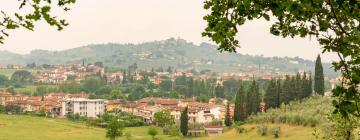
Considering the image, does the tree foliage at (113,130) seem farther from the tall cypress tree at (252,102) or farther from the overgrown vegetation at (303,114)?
the tall cypress tree at (252,102)

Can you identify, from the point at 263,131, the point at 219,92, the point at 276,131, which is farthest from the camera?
the point at 219,92

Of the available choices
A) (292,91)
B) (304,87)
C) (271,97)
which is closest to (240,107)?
(271,97)

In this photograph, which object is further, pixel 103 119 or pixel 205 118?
pixel 205 118

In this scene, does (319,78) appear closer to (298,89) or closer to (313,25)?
(298,89)

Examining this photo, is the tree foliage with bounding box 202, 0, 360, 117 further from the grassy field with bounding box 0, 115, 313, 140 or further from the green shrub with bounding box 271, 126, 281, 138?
the grassy field with bounding box 0, 115, 313, 140

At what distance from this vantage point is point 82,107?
15238cm

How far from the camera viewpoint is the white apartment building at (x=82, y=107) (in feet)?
493

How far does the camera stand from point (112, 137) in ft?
285

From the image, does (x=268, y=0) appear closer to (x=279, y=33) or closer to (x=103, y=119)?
(x=279, y=33)

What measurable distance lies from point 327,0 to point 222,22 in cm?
132

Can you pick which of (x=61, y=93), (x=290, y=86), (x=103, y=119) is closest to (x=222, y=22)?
(x=290, y=86)

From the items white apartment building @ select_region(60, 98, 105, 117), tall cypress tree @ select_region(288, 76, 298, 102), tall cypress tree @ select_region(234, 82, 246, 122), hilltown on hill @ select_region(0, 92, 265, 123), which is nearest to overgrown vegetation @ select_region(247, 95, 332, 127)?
tall cypress tree @ select_region(288, 76, 298, 102)

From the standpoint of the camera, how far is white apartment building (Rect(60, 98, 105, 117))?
5915 inches

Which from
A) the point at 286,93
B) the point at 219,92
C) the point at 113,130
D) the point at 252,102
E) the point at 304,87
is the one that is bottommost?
the point at 113,130
